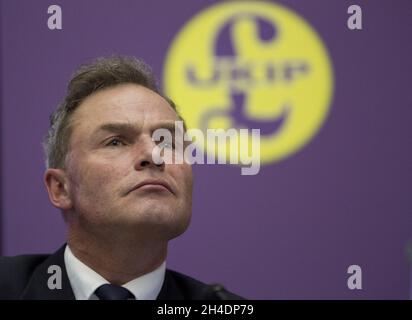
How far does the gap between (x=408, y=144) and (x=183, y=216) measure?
897mm

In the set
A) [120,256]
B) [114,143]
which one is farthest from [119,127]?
[120,256]

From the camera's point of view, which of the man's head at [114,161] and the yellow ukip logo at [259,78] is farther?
the yellow ukip logo at [259,78]

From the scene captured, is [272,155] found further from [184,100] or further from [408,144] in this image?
[408,144]

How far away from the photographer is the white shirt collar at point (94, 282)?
57.9 inches

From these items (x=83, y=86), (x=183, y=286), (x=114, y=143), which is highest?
(x=83, y=86)

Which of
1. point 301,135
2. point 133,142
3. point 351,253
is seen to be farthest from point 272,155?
point 133,142

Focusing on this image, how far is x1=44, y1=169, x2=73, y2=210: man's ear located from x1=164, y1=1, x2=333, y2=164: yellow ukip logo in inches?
18.8

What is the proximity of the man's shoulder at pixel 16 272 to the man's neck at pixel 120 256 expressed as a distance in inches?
5.0

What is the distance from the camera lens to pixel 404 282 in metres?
1.92

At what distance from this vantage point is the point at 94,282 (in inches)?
58.4

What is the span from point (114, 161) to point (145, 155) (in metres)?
0.09

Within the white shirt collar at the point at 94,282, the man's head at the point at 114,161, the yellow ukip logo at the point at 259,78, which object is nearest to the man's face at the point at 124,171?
the man's head at the point at 114,161

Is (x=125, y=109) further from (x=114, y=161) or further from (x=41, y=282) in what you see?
(x=41, y=282)

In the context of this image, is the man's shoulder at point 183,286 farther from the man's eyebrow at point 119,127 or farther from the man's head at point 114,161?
the man's eyebrow at point 119,127
